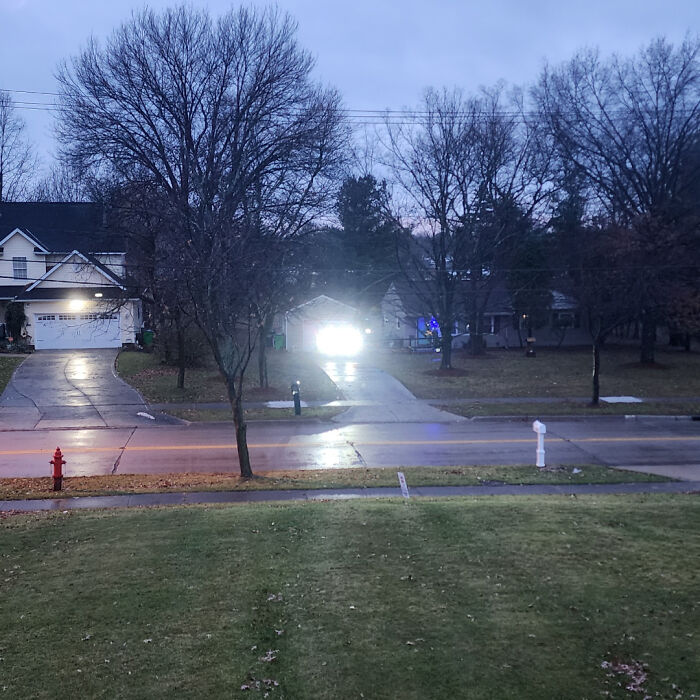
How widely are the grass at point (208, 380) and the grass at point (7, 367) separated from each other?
14.7ft

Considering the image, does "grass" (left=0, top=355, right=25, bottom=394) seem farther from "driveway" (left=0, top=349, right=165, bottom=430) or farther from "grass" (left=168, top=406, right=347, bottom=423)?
"grass" (left=168, top=406, right=347, bottom=423)

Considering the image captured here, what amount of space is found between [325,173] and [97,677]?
2612 cm

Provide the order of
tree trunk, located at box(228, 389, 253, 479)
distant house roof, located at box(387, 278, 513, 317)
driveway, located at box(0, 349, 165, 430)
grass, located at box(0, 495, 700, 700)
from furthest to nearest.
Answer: distant house roof, located at box(387, 278, 513, 317), driveway, located at box(0, 349, 165, 430), tree trunk, located at box(228, 389, 253, 479), grass, located at box(0, 495, 700, 700)

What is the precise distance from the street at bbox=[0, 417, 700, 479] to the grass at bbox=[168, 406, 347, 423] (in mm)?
648

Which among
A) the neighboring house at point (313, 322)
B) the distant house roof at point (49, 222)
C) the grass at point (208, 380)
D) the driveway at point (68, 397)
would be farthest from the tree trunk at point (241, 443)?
the neighboring house at point (313, 322)

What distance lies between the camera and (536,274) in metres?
45.9

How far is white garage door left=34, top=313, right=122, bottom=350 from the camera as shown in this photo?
40.6 meters

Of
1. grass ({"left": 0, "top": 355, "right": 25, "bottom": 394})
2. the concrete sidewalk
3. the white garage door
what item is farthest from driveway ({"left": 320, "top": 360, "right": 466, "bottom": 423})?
the white garage door

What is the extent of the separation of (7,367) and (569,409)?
24133 mm

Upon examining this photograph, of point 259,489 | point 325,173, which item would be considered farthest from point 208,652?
point 325,173

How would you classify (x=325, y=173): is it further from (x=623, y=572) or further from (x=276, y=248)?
(x=623, y=572)

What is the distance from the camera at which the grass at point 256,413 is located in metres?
22.6

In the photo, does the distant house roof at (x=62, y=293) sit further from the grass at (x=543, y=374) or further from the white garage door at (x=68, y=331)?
the grass at (x=543, y=374)

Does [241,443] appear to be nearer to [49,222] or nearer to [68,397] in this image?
[68,397]
